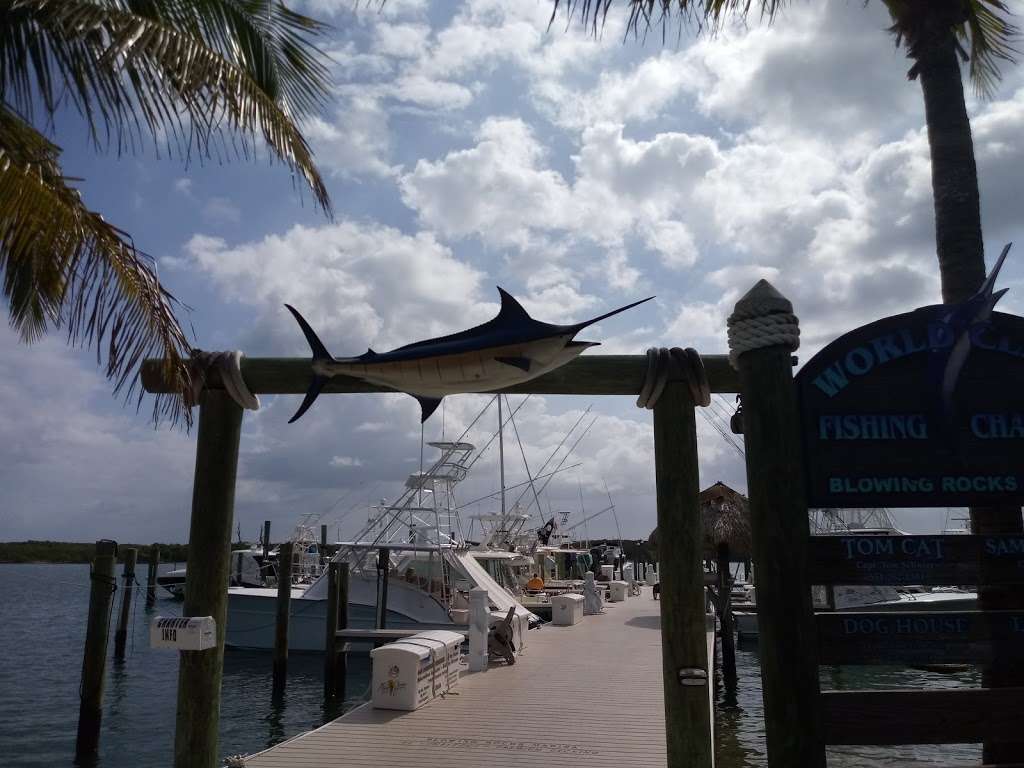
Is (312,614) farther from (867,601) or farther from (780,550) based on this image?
(780,550)

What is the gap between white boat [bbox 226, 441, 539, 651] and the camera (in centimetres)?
2306

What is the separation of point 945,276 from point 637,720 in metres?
6.10

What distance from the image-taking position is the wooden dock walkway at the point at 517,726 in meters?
8.10

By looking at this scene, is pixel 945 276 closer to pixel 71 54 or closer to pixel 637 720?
pixel 637 720

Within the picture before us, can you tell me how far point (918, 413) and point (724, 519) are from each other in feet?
80.5

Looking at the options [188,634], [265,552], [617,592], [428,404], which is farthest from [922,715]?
[265,552]

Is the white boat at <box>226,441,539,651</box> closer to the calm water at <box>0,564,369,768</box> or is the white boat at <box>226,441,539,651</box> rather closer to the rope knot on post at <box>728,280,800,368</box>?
the calm water at <box>0,564,369,768</box>

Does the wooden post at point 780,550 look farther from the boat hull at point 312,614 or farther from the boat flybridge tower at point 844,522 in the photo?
the boat flybridge tower at point 844,522

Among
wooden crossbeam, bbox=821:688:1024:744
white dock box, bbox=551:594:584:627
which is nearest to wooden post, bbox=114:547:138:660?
white dock box, bbox=551:594:584:627

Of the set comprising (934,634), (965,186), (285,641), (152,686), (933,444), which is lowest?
(152,686)

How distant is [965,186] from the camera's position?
726 centimetres

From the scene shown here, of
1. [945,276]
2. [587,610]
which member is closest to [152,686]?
[587,610]

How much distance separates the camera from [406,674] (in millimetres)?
10281

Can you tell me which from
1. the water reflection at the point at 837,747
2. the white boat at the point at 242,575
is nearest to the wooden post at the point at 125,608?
the white boat at the point at 242,575
